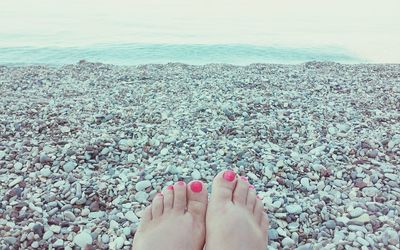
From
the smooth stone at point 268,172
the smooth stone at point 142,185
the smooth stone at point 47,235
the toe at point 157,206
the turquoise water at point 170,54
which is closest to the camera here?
the smooth stone at point 47,235

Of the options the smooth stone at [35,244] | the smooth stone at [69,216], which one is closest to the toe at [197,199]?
the smooth stone at [69,216]

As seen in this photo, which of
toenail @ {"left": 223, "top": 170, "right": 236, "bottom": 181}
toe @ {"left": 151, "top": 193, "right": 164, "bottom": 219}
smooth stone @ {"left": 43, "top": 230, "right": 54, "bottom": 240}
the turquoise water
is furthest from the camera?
the turquoise water

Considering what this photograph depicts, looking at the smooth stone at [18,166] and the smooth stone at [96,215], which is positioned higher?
the smooth stone at [18,166]

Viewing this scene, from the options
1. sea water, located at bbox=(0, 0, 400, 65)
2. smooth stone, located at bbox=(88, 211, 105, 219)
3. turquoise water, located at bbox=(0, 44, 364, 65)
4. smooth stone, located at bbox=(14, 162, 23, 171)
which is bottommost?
smooth stone, located at bbox=(88, 211, 105, 219)

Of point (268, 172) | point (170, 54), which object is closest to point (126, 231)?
point (268, 172)

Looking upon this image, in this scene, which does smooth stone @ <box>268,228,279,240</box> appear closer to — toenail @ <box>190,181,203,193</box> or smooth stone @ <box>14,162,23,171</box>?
toenail @ <box>190,181,203,193</box>

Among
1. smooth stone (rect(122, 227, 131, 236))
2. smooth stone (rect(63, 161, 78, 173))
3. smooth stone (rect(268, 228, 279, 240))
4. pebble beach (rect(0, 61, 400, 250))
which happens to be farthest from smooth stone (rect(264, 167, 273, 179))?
smooth stone (rect(63, 161, 78, 173))

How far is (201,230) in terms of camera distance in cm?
179

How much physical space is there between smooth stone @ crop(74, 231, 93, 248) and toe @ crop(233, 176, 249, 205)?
2.04 ft

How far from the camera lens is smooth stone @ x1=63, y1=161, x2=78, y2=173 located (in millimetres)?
2273

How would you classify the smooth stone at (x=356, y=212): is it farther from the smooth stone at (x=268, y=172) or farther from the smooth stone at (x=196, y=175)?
the smooth stone at (x=196, y=175)

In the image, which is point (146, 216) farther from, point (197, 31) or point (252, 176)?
point (197, 31)

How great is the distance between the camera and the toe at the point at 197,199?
1.86 metres

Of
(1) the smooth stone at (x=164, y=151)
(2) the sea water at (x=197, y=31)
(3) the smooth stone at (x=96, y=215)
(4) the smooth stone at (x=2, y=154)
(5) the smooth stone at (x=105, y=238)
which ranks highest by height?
(2) the sea water at (x=197, y=31)
